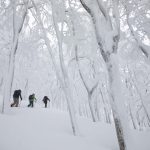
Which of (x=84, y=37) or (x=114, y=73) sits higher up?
(x=84, y=37)

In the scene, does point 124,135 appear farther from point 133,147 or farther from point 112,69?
point 112,69

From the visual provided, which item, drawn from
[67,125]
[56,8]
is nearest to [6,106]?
[67,125]

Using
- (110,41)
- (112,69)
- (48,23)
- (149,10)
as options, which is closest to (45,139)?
(112,69)

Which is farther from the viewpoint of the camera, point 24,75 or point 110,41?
point 24,75

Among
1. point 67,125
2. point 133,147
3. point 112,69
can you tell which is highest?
point 112,69

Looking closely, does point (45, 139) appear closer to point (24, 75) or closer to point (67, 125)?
point (67, 125)

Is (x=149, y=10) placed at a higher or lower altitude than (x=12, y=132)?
higher

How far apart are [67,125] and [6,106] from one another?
3611 millimetres

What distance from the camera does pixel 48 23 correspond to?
15.3m

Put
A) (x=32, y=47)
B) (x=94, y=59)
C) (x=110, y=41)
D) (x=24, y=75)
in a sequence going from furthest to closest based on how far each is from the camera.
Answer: (x=24, y=75) < (x=94, y=59) < (x=32, y=47) < (x=110, y=41)

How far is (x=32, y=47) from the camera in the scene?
17.3m

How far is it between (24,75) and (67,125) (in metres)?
21.2

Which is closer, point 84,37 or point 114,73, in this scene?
point 114,73

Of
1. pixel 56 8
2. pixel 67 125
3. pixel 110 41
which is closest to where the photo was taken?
pixel 110 41
